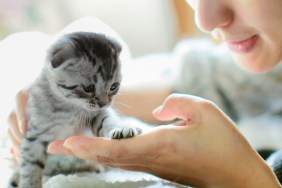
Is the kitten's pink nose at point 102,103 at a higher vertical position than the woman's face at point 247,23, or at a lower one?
lower

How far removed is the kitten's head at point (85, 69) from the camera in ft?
2.19

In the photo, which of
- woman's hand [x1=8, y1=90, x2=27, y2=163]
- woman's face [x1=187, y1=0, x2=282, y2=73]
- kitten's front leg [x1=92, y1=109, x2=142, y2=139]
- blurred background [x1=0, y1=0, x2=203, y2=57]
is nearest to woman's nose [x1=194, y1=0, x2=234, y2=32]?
woman's face [x1=187, y1=0, x2=282, y2=73]

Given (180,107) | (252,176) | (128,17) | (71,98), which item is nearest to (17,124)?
(71,98)

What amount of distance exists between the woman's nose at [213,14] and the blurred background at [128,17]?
126 cm

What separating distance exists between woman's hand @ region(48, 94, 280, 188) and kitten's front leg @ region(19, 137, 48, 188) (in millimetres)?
64

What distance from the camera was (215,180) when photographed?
72 centimetres

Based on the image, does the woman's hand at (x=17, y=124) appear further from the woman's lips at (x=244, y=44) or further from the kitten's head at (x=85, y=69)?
the woman's lips at (x=244, y=44)

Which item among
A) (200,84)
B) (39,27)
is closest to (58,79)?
(200,84)

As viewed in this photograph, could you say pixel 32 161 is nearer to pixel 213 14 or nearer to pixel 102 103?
pixel 102 103

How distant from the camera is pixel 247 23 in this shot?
0.85m

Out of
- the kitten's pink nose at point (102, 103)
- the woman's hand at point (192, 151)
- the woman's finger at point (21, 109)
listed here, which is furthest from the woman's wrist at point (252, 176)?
the woman's finger at point (21, 109)

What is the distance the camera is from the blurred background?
2.01m

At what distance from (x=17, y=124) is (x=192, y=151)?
1.17 feet

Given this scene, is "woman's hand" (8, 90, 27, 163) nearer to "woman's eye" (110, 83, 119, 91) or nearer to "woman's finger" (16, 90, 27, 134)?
"woman's finger" (16, 90, 27, 134)
